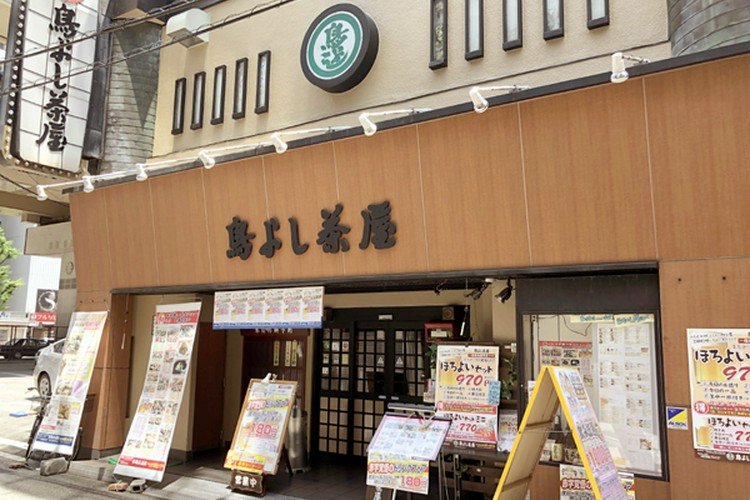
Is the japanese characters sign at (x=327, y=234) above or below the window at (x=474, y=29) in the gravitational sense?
below

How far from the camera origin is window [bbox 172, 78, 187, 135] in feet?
38.1

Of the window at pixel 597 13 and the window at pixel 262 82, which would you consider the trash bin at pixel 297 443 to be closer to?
the window at pixel 262 82

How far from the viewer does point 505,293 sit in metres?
7.98

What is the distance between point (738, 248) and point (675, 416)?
186cm

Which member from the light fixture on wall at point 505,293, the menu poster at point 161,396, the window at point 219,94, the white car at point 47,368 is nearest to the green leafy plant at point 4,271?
the white car at point 47,368

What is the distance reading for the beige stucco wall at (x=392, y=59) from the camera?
23.7 feet

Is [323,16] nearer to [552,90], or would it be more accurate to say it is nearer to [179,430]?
[552,90]

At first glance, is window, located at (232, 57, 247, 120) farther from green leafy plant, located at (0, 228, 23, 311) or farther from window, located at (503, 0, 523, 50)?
green leafy plant, located at (0, 228, 23, 311)

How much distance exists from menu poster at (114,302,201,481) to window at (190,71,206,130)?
3.72 m

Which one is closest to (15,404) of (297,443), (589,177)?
(297,443)

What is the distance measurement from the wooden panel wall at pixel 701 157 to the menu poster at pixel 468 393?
2933mm

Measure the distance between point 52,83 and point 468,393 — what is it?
9429 millimetres

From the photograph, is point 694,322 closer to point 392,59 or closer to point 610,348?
point 610,348

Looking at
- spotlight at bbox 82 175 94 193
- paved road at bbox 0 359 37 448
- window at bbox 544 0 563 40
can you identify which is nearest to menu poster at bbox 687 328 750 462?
window at bbox 544 0 563 40
